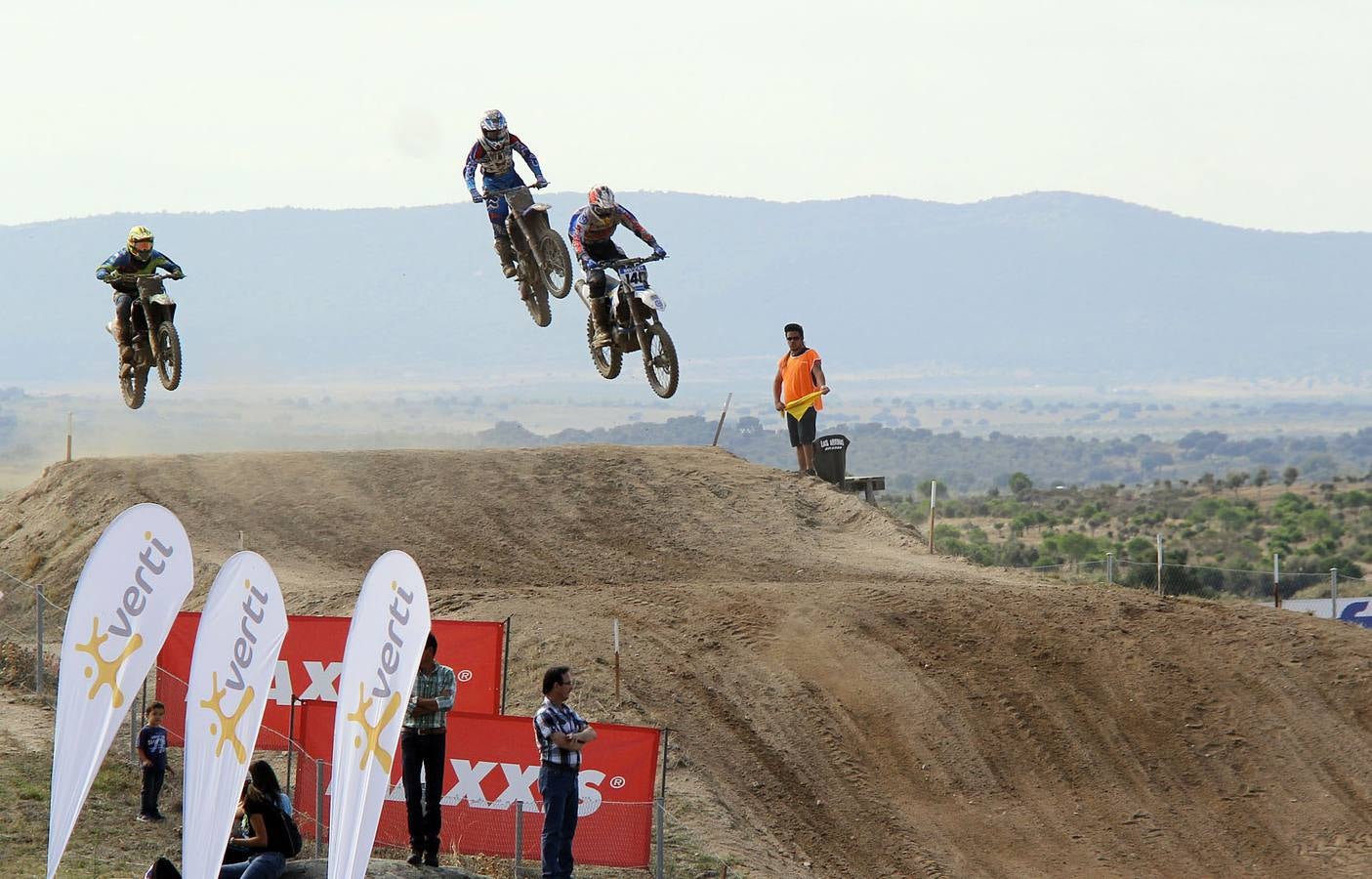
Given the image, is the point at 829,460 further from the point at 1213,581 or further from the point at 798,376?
the point at 1213,581

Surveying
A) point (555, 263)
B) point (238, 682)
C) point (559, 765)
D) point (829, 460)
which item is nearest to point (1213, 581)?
point (829, 460)

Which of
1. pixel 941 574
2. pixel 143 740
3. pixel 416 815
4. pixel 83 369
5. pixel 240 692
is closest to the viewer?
pixel 240 692

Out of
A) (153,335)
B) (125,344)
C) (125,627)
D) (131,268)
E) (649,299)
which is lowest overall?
(125,627)

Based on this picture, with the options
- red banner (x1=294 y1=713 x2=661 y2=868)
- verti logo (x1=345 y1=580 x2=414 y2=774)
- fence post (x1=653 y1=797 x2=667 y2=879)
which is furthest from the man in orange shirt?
verti logo (x1=345 y1=580 x2=414 y2=774)

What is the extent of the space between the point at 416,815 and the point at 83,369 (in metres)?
200

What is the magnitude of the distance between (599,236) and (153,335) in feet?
19.5

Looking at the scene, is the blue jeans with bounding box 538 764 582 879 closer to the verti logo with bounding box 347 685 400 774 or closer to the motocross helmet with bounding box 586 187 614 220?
the verti logo with bounding box 347 685 400 774

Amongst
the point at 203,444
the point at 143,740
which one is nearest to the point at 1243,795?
the point at 143,740

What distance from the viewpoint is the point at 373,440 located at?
→ 54.6 m

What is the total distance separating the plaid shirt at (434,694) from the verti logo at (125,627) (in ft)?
6.83

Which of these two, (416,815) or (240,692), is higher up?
(240,692)

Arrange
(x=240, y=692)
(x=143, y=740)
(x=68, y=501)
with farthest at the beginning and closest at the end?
(x=68, y=501), (x=143, y=740), (x=240, y=692)

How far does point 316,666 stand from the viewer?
14.4 metres

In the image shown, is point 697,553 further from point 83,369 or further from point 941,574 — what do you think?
point 83,369
